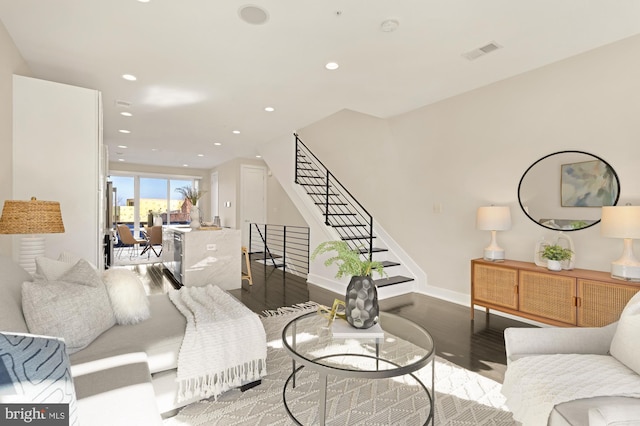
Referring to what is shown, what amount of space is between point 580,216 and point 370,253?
2.49 meters

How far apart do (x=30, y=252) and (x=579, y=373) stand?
3804 mm

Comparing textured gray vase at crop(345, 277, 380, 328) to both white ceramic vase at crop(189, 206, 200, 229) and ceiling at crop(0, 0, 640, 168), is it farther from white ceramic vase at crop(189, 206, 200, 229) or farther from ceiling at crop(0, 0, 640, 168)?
white ceramic vase at crop(189, 206, 200, 229)

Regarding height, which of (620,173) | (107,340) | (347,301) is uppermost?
(620,173)

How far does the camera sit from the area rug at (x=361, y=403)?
5.84 ft

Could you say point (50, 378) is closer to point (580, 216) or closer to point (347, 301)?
point (347, 301)

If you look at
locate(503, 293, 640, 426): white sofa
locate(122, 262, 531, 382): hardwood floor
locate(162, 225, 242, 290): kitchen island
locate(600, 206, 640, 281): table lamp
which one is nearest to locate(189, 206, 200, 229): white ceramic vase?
locate(162, 225, 242, 290): kitchen island

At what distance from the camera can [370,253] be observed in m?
4.59

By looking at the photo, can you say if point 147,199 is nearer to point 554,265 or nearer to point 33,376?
point 33,376

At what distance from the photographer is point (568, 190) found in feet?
10.1

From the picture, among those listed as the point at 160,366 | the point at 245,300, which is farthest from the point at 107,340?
the point at 245,300

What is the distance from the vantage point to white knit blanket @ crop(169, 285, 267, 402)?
1801mm

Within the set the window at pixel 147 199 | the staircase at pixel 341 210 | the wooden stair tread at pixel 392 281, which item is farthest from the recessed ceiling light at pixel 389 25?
the window at pixel 147 199

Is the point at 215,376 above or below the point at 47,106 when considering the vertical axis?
below

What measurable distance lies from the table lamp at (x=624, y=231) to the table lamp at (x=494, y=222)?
0.86 meters
